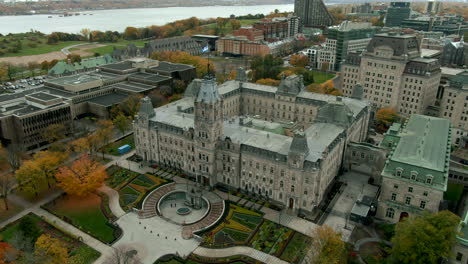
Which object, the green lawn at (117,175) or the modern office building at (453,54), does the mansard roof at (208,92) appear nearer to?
the green lawn at (117,175)

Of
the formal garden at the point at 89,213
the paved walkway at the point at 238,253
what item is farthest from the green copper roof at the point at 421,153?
the formal garden at the point at 89,213

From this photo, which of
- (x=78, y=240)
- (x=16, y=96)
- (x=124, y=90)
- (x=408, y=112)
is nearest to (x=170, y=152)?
(x=78, y=240)

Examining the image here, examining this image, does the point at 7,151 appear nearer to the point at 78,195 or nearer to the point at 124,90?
the point at 78,195

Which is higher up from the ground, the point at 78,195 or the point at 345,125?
the point at 345,125

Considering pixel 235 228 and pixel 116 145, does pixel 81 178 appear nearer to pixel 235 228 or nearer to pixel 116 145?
pixel 116 145

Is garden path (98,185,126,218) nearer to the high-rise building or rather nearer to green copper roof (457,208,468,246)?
green copper roof (457,208,468,246)

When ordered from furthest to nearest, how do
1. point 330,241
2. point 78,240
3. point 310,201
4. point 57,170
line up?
point 57,170, point 310,201, point 78,240, point 330,241

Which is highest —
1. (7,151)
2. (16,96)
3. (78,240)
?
(16,96)
